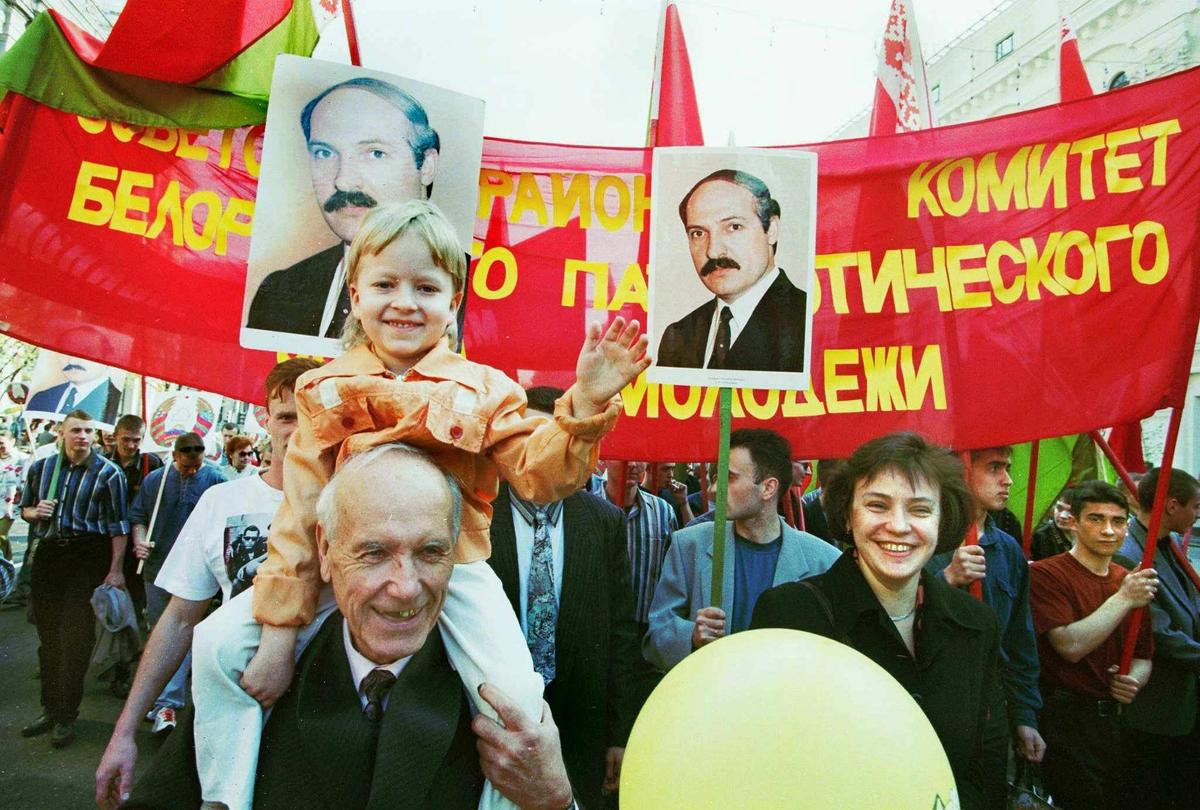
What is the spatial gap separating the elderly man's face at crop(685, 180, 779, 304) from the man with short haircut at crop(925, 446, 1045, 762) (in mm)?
1258

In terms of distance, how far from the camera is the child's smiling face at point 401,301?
5.41 ft

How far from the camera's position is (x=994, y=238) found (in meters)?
3.20

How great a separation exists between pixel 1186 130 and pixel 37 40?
14.4 feet

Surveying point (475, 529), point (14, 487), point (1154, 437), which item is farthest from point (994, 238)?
point (1154, 437)

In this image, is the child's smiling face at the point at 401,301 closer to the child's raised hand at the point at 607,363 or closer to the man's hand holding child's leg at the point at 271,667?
the child's raised hand at the point at 607,363

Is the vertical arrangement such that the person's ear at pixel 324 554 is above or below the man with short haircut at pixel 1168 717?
above

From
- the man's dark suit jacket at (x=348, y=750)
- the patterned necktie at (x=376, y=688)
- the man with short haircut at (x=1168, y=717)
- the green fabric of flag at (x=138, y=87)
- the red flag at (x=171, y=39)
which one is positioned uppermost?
the red flag at (x=171, y=39)

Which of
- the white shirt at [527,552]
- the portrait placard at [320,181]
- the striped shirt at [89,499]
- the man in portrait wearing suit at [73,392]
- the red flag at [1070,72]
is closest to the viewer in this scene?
the white shirt at [527,552]

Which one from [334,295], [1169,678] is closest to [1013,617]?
[1169,678]

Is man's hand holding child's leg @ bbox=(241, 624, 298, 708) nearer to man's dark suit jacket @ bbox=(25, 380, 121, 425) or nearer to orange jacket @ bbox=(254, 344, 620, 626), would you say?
orange jacket @ bbox=(254, 344, 620, 626)

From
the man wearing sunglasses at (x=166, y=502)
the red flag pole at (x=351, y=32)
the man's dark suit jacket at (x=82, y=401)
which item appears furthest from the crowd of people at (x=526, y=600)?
the man's dark suit jacket at (x=82, y=401)

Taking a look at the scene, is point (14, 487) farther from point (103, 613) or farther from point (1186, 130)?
point (1186, 130)

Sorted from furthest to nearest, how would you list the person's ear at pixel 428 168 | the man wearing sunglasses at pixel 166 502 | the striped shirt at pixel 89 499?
the man wearing sunglasses at pixel 166 502, the striped shirt at pixel 89 499, the person's ear at pixel 428 168

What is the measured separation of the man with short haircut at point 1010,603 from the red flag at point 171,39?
3519 mm
